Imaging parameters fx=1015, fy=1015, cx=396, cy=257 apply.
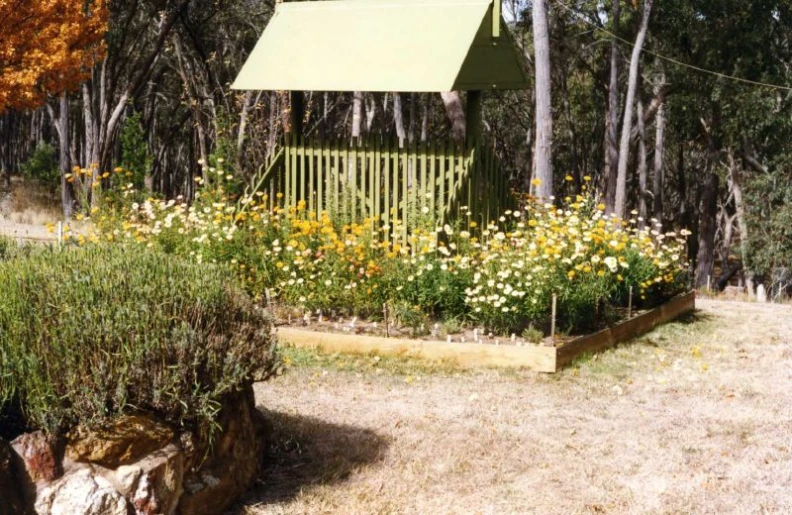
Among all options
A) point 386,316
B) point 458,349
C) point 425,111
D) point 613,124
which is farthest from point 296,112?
point 425,111

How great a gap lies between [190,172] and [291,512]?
3702 centimetres

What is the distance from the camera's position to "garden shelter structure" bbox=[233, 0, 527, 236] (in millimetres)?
11258

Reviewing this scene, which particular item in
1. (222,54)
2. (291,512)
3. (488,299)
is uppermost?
(222,54)

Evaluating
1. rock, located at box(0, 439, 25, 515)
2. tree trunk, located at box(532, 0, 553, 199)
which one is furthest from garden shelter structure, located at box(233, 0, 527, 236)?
rock, located at box(0, 439, 25, 515)

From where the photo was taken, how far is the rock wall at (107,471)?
4.57m

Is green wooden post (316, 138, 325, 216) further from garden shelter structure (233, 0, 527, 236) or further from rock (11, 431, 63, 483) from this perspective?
rock (11, 431, 63, 483)

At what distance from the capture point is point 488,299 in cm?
908

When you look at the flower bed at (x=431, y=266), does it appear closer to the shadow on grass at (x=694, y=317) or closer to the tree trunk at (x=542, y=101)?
the shadow on grass at (x=694, y=317)

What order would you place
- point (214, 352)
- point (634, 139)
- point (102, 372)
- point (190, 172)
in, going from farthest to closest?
point (190, 172)
point (634, 139)
point (214, 352)
point (102, 372)

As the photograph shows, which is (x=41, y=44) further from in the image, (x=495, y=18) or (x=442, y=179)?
(x=442, y=179)

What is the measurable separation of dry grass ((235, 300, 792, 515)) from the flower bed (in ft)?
2.48

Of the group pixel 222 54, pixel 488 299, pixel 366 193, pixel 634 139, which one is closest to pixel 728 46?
pixel 634 139

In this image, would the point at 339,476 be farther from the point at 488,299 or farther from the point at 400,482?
the point at 488,299

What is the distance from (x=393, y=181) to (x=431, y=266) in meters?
2.30
